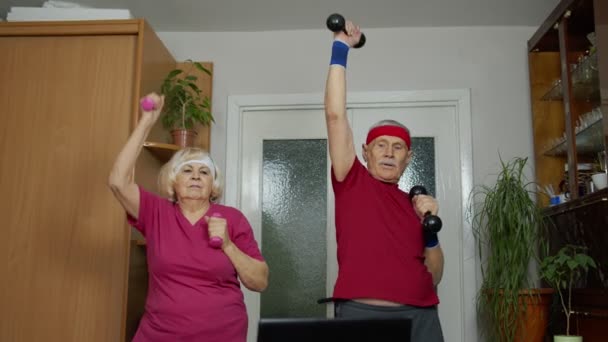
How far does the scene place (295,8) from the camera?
321cm

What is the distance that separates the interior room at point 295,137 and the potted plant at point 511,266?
0.01 metres

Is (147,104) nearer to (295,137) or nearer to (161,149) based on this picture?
(161,149)

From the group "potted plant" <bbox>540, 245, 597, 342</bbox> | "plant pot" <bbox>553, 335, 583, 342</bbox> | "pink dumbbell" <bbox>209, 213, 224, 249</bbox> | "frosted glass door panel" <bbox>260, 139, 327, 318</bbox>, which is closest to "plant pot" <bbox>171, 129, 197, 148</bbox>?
"frosted glass door panel" <bbox>260, 139, 327, 318</bbox>

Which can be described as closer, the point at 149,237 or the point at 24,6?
the point at 149,237

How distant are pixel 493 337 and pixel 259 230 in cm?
128

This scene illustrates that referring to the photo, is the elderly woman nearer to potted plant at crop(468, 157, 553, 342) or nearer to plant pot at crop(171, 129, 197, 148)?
plant pot at crop(171, 129, 197, 148)

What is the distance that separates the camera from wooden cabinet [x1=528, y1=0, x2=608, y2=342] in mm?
2408

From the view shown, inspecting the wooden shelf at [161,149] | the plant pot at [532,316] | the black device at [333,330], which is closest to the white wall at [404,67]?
the wooden shelf at [161,149]

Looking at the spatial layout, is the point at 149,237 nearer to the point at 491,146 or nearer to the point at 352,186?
the point at 352,186

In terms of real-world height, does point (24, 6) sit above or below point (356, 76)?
above

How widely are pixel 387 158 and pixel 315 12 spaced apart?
1.56 meters

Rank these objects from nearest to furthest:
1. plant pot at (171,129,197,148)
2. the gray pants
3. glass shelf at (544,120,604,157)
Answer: the gray pants → glass shelf at (544,120,604,157) → plant pot at (171,129,197,148)

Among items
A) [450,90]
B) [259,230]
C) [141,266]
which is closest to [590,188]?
[450,90]

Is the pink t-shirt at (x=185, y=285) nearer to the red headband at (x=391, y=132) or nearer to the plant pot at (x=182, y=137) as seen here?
the red headband at (x=391, y=132)
